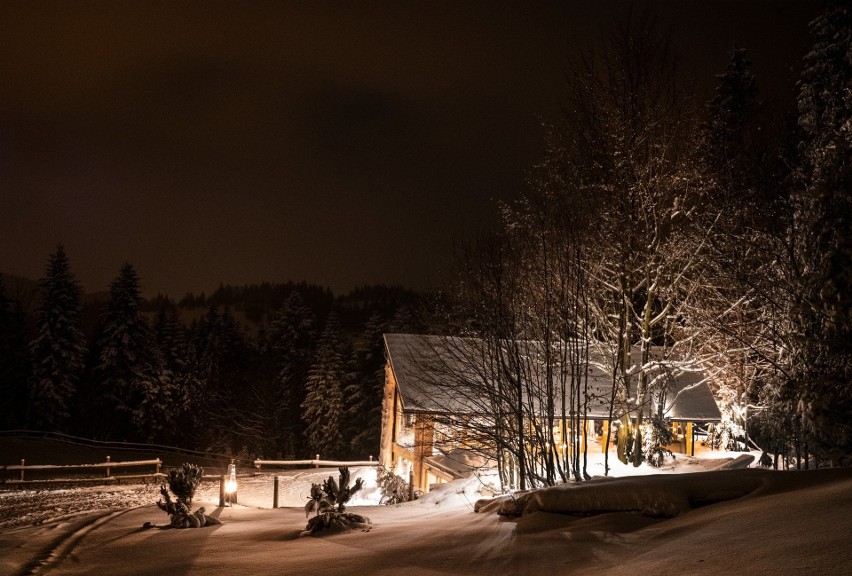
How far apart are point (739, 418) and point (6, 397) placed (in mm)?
47533

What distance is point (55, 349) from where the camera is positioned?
141ft

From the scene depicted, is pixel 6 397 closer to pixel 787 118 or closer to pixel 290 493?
pixel 290 493

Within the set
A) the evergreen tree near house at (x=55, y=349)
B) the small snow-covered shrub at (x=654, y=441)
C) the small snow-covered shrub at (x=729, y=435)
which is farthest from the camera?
the evergreen tree near house at (x=55, y=349)

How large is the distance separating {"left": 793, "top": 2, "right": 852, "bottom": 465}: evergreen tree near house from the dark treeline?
29.3 metres

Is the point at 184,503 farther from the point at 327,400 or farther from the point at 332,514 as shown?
the point at 327,400

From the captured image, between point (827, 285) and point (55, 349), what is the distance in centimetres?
4419

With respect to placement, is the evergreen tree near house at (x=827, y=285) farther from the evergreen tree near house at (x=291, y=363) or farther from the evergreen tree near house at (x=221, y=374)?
the evergreen tree near house at (x=221, y=374)

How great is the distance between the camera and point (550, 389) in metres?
10.2

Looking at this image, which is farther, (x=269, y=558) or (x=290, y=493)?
(x=290, y=493)

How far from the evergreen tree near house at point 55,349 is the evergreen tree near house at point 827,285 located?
4305 centimetres

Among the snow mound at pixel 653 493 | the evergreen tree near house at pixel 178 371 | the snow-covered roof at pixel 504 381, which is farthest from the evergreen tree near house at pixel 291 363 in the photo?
the snow mound at pixel 653 493

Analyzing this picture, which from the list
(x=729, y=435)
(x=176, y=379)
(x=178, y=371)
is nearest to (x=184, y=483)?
(x=729, y=435)

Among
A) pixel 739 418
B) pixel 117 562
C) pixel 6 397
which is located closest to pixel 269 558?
pixel 117 562

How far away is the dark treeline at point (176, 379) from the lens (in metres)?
43.6
